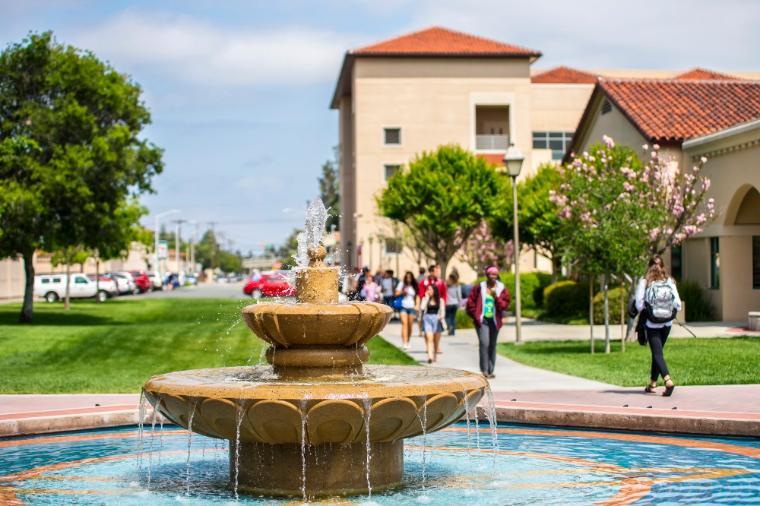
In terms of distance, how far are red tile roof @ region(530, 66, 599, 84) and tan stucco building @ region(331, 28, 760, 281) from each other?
1093 cm

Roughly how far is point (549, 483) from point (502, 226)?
41.5 meters

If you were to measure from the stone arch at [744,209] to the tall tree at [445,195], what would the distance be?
59.6 feet

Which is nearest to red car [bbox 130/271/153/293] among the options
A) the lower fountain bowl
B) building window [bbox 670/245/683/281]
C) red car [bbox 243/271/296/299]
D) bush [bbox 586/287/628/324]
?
red car [bbox 243/271/296/299]

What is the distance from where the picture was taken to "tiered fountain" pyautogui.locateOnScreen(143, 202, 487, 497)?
8.80m

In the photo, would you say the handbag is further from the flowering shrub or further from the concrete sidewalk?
the flowering shrub

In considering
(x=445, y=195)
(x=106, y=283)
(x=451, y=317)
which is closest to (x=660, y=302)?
(x=451, y=317)

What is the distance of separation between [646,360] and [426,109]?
48996 millimetres

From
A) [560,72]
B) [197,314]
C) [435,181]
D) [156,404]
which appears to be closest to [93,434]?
[156,404]

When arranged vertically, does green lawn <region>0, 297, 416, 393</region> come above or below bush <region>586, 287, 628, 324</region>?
below

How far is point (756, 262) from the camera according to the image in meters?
34.0

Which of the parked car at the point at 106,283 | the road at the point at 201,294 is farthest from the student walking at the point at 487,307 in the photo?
the parked car at the point at 106,283

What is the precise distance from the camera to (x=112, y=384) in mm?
18156

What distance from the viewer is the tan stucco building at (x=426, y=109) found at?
226 ft

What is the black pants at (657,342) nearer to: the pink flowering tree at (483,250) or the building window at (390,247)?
the pink flowering tree at (483,250)
